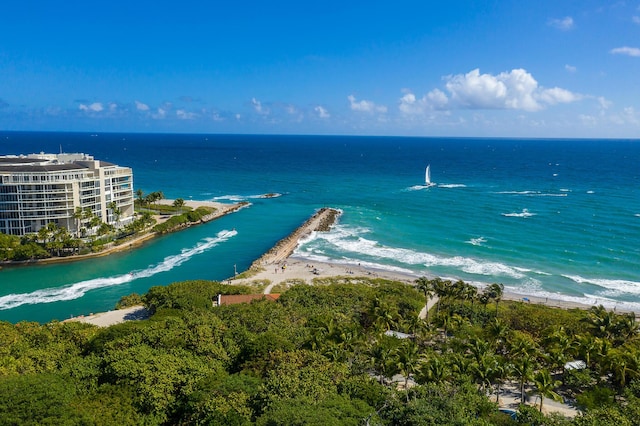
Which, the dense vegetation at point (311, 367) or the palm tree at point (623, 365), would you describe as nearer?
the dense vegetation at point (311, 367)

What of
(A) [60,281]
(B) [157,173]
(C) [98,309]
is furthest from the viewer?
(B) [157,173]

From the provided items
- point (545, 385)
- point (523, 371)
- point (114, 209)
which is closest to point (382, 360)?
point (523, 371)

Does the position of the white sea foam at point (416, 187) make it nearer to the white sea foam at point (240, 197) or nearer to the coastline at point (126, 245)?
the white sea foam at point (240, 197)

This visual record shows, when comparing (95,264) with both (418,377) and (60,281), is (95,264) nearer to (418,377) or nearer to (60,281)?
(60,281)

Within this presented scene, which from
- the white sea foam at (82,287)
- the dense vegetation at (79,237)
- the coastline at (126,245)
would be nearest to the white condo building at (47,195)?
the dense vegetation at (79,237)

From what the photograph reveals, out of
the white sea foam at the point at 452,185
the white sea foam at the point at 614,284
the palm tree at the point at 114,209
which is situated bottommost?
Result: the white sea foam at the point at 614,284

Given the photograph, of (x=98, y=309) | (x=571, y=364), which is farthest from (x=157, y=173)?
(x=571, y=364)

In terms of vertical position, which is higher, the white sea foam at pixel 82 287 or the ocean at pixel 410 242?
the ocean at pixel 410 242

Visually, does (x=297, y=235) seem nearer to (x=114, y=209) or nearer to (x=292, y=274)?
(x=292, y=274)
